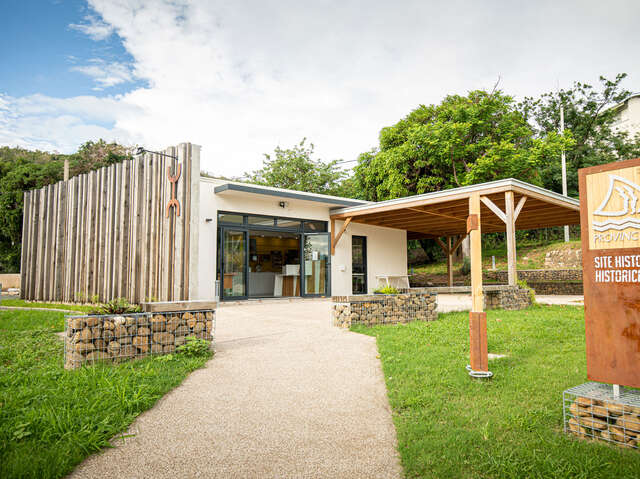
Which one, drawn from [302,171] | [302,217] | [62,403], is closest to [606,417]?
[62,403]

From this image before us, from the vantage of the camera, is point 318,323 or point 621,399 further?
point 318,323

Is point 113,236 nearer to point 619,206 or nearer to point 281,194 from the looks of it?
point 281,194

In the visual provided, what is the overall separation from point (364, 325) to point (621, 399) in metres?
4.09

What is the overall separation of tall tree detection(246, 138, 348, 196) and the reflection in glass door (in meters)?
13.8

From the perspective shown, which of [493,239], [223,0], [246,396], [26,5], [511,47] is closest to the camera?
[246,396]

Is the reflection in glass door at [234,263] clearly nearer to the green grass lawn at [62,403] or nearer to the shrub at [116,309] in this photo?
the green grass lawn at [62,403]

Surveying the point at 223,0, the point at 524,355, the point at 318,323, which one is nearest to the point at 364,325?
the point at 318,323

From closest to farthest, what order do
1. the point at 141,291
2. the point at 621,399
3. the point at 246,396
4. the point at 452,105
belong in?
1. the point at 621,399
2. the point at 246,396
3. the point at 141,291
4. the point at 452,105

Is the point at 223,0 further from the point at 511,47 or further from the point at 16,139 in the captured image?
the point at 16,139

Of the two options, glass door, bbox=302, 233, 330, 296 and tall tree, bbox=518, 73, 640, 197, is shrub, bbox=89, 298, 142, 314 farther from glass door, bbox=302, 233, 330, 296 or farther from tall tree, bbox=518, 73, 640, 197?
tall tree, bbox=518, 73, 640, 197

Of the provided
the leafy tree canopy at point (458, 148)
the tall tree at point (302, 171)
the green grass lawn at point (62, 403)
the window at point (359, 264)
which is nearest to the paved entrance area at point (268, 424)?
the green grass lawn at point (62, 403)

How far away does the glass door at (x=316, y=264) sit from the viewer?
37.9 feet

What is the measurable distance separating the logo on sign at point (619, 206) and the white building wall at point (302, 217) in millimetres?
6533

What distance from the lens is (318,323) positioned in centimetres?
656
